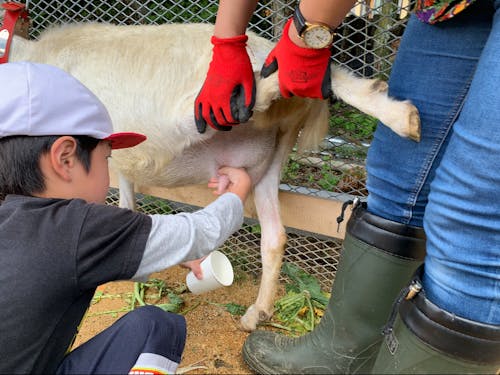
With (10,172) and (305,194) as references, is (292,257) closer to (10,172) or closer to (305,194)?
(305,194)

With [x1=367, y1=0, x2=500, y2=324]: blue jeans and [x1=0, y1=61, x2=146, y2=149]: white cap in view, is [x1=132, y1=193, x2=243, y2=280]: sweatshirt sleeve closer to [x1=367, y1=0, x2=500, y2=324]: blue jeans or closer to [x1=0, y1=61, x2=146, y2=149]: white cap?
[x1=0, y1=61, x2=146, y2=149]: white cap

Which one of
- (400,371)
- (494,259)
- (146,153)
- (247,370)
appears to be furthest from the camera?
(146,153)

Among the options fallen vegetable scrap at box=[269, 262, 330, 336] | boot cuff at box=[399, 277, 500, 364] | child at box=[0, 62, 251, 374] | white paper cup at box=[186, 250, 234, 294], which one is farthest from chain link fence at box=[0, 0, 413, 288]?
boot cuff at box=[399, 277, 500, 364]

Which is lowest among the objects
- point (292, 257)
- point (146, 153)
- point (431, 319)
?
point (292, 257)

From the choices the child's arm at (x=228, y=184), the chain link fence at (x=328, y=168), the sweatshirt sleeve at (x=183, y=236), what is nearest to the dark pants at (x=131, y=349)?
the sweatshirt sleeve at (x=183, y=236)

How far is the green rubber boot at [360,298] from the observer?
1277 mm

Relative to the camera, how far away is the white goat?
173 cm

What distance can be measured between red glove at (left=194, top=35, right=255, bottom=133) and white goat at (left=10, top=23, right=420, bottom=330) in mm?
90

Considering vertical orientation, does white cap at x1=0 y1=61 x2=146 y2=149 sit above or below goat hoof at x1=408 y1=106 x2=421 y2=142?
below

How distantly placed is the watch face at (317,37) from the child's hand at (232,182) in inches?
19.9

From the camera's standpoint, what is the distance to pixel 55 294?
1.05 metres

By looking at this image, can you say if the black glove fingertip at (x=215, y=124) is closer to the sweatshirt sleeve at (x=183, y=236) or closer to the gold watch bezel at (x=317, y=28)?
the sweatshirt sleeve at (x=183, y=236)

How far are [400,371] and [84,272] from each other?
68 centimetres

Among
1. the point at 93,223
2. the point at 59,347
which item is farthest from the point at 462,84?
the point at 59,347
